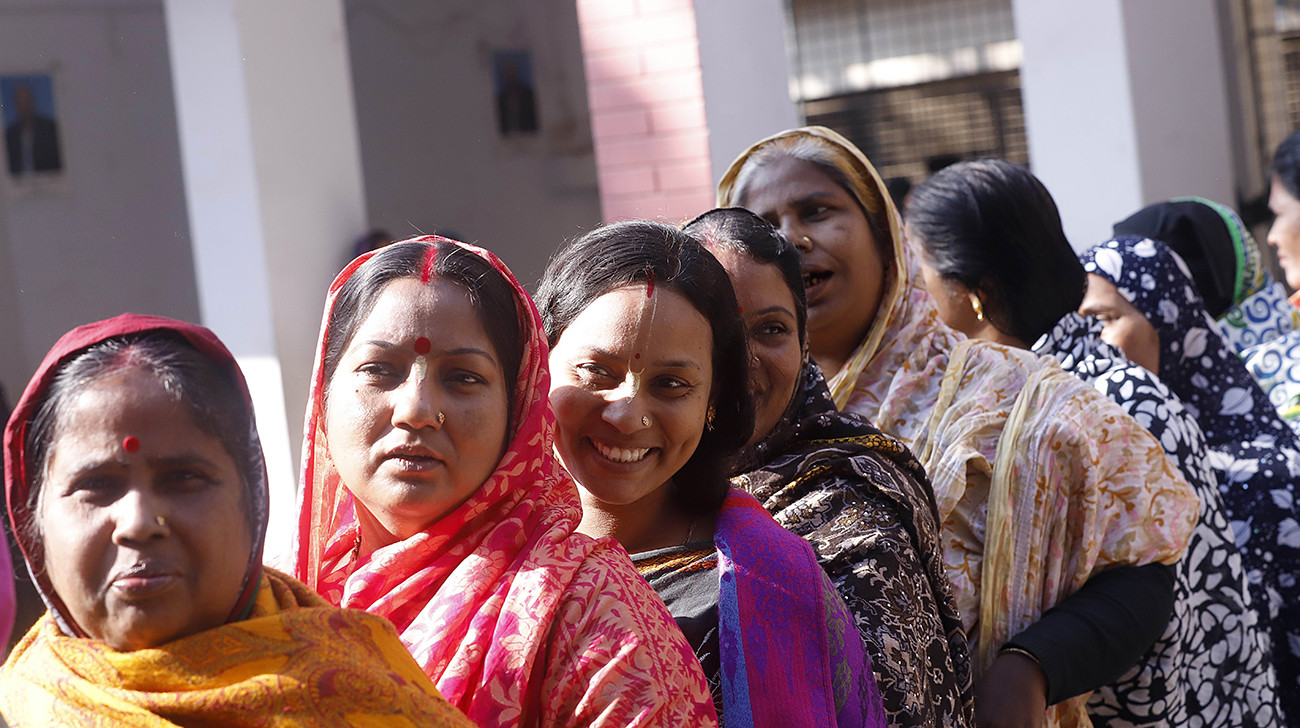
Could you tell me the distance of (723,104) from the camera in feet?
16.1

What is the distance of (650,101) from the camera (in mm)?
4879

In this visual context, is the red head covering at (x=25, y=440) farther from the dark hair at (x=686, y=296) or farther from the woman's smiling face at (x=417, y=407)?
the dark hair at (x=686, y=296)

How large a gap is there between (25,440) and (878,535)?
4.01 feet

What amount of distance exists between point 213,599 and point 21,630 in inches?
139

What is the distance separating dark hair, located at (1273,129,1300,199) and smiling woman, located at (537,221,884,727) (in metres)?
3.25

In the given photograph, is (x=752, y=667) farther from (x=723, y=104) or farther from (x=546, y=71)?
(x=546, y=71)

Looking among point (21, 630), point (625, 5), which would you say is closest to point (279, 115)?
point (625, 5)

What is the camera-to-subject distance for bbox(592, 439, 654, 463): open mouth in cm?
172

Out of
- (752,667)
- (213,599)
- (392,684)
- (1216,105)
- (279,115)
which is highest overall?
(279,115)

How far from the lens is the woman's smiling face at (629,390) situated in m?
1.71

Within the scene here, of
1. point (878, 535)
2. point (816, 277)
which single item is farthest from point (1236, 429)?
point (878, 535)

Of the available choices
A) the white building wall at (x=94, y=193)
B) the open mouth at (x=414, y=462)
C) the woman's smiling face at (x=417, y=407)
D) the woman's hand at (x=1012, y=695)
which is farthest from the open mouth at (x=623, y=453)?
the white building wall at (x=94, y=193)

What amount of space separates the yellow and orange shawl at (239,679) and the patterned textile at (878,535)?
31.2 inches

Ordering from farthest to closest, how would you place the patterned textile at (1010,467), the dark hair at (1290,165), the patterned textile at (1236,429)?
the dark hair at (1290,165) → the patterned textile at (1236,429) → the patterned textile at (1010,467)
